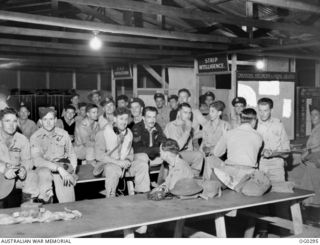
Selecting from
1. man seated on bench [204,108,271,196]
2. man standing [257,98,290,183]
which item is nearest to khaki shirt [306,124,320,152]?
man standing [257,98,290,183]

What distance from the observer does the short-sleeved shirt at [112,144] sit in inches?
220

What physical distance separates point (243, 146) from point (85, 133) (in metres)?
3.16

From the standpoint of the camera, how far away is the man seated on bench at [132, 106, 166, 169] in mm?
6016

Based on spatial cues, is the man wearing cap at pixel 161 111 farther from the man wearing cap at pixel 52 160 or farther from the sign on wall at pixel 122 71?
the man wearing cap at pixel 52 160

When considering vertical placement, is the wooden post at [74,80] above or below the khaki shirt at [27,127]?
above

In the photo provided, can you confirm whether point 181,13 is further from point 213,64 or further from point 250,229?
point 213,64

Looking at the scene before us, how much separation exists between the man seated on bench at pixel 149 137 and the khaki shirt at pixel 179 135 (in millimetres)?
291

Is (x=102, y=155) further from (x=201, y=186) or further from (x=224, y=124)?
(x=224, y=124)

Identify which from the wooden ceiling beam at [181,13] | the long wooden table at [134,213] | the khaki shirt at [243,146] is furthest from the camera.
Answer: the khaki shirt at [243,146]

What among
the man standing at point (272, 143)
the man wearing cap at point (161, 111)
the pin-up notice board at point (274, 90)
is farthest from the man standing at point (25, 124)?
the man standing at point (272, 143)

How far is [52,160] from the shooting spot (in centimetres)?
525

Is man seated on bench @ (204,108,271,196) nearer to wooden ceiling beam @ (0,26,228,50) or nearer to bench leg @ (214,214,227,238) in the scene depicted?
bench leg @ (214,214,227,238)

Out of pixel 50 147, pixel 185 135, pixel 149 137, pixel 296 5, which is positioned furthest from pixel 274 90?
pixel 50 147

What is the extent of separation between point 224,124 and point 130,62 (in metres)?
5.41
